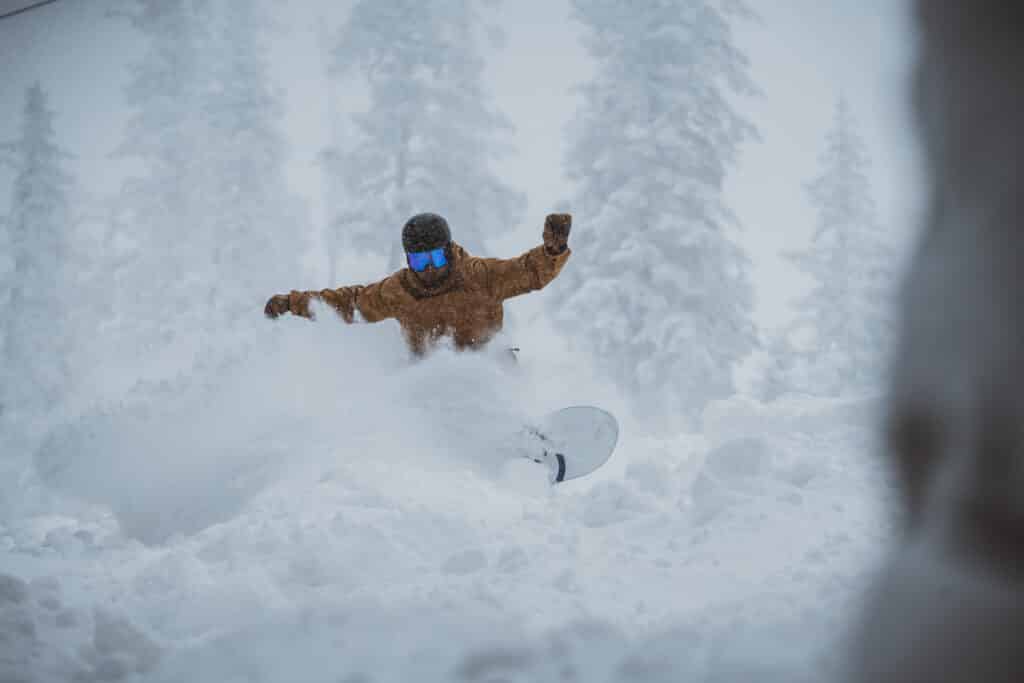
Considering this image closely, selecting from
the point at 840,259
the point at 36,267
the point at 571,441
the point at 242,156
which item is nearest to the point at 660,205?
the point at 840,259

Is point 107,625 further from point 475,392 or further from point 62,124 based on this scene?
point 62,124

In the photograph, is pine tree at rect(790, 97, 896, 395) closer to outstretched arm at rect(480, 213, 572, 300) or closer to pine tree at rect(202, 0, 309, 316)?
outstretched arm at rect(480, 213, 572, 300)

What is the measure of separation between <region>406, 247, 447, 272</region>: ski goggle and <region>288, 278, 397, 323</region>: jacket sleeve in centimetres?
39

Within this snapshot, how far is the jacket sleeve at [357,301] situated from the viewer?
4551mm

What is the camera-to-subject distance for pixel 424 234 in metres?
4.07

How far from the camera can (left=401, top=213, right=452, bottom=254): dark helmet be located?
4070 mm

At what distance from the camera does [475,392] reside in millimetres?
3887

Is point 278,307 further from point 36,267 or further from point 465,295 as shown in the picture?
point 36,267

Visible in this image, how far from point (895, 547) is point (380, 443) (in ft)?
8.77

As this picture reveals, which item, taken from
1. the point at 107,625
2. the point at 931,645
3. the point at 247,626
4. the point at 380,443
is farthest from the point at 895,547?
the point at 380,443

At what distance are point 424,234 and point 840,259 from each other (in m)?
12.4

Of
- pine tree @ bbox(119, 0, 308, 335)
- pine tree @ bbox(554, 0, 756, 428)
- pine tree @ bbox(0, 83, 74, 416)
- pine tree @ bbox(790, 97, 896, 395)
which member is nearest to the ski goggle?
pine tree @ bbox(554, 0, 756, 428)

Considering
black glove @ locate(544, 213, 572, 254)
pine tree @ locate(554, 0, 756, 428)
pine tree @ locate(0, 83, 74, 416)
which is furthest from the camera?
pine tree @ locate(0, 83, 74, 416)

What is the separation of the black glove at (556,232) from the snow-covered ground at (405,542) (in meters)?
0.93
